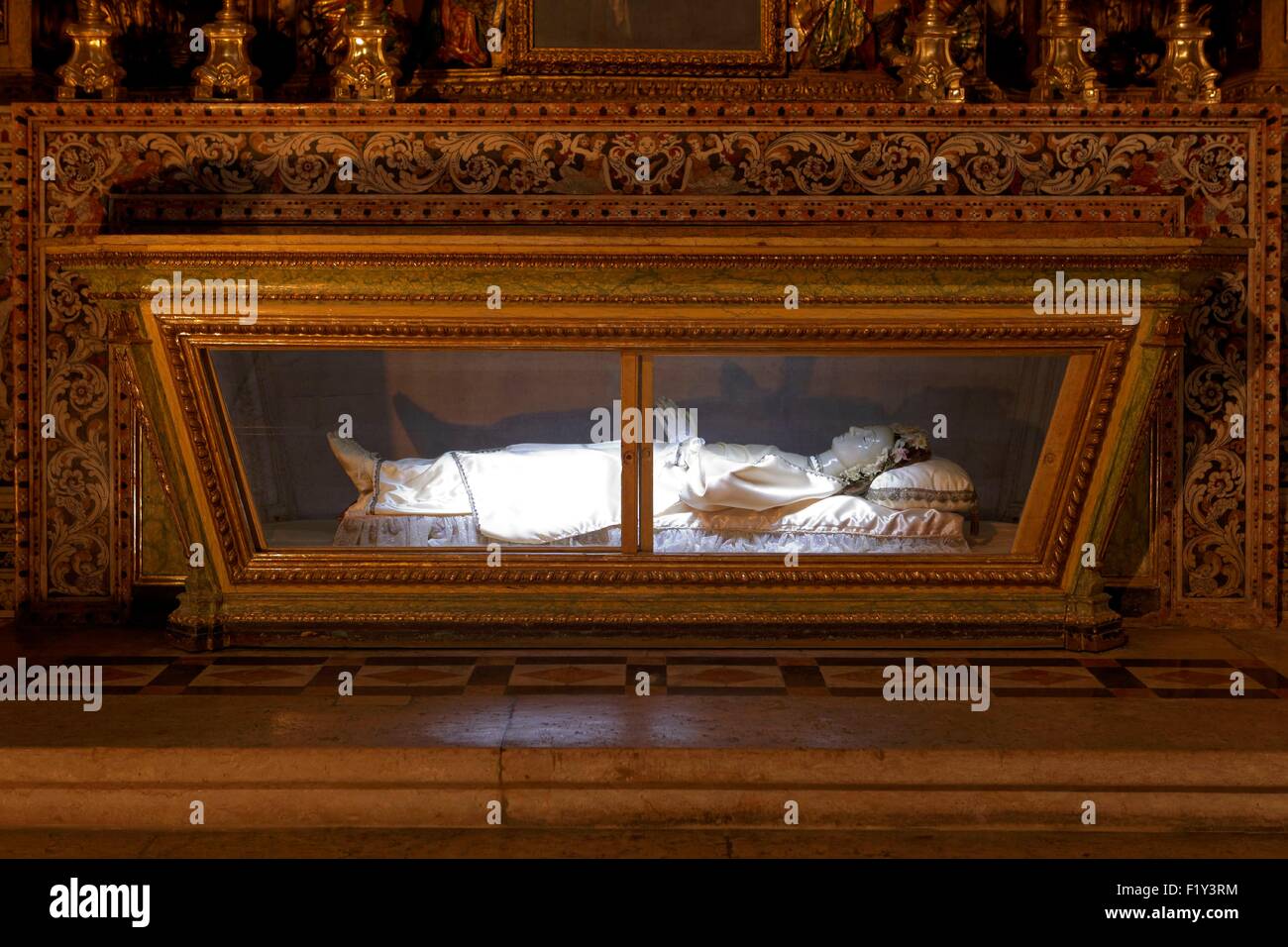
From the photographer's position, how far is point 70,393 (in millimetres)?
4582

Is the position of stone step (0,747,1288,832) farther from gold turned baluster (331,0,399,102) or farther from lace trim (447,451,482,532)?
gold turned baluster (331,0,399,102)

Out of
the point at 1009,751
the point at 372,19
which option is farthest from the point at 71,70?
the point at 1009,751

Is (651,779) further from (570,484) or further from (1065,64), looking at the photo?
(1065,64)

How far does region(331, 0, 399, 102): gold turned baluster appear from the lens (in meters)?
4.48

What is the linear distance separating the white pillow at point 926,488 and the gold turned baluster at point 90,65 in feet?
9.40

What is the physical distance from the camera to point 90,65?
177 inches

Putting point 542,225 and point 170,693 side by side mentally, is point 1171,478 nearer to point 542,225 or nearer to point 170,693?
point 542,225

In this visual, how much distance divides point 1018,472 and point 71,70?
11.0ft

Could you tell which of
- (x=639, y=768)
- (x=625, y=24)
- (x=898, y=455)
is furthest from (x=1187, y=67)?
(x=639, y=768)

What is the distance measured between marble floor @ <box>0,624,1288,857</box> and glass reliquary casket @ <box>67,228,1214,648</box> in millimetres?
686

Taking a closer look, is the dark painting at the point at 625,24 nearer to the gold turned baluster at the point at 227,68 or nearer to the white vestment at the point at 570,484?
the gold turned baluster at the point at 227,68

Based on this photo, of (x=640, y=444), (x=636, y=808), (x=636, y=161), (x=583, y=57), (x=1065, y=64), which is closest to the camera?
(x=636, y=808)

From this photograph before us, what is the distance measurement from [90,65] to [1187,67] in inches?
144

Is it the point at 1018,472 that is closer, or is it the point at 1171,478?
the point at 1018,472
